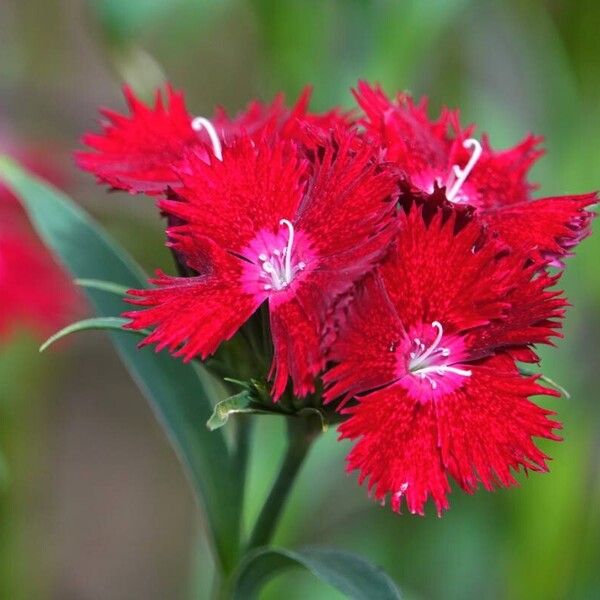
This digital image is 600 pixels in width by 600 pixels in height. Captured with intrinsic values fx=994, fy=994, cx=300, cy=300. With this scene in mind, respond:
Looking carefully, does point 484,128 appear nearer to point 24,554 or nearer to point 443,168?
point 443,168

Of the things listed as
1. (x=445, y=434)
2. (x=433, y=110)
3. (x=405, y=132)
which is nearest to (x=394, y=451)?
(x=445, y=434)

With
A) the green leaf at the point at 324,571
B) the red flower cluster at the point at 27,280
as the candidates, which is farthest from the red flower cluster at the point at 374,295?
the red flower cluster at the point at 27,280

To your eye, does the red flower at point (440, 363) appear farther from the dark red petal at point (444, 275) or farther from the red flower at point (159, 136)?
the red flower at point (159, 136)

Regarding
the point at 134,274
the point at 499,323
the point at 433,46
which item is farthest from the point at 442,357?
the point at 433,46

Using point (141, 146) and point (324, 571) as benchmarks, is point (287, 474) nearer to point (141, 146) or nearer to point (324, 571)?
point (324, 571)

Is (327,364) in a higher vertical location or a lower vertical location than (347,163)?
lower

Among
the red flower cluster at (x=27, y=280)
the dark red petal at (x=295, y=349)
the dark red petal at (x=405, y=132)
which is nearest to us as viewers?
the dark red petal at (x=295, y=349)

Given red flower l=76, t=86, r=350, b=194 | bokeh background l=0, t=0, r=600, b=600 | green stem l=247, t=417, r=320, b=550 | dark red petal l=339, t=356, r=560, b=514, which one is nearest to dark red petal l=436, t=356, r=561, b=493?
dark red petal l=339, t=356, r=560, b=514

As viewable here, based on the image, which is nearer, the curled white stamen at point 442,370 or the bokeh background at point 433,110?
the curled white stamen at point 442,370

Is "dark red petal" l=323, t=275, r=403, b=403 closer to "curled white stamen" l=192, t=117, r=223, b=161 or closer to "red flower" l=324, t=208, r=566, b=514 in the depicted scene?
"red flower" l=324, t=208, r=566, b=514
